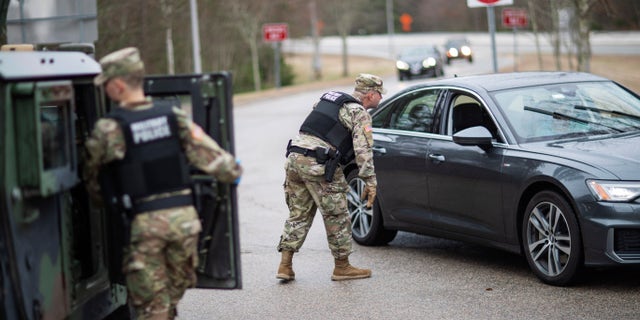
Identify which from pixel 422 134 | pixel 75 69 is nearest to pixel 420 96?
pixel 422 134

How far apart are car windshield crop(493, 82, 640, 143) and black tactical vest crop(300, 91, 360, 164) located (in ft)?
Result: 4.10

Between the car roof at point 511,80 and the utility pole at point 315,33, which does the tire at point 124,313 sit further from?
the utility pole at point 315,33

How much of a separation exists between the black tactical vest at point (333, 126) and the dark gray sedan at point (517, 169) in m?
0.84

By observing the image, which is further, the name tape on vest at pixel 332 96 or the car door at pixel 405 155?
the car door at pixel 405 155

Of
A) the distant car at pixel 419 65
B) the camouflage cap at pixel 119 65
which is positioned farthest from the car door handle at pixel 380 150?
the distant car at pixel 419 65

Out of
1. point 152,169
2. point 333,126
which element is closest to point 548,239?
point 333,126

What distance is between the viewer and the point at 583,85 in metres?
8.65

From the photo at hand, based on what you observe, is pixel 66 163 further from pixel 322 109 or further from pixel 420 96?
pixel 420 96

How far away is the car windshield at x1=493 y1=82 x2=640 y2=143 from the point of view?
8.06 meters

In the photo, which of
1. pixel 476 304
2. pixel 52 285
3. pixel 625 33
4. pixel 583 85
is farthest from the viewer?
pixel 625 33

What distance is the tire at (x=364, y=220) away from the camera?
371 inches

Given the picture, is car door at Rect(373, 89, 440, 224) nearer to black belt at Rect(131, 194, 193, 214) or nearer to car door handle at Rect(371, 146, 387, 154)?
car door handle at Rect(371, 146, 387, 154)

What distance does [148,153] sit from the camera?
16.7 ft

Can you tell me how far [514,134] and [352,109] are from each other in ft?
4.05
